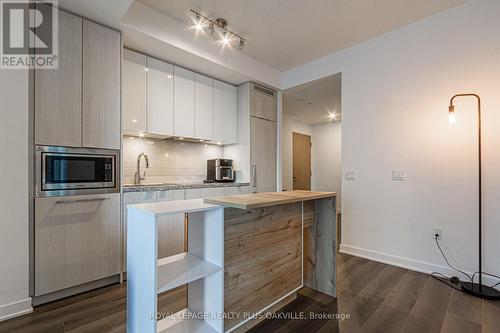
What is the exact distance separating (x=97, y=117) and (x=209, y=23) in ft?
5.36

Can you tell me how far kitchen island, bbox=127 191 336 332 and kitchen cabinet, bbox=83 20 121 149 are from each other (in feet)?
3.86

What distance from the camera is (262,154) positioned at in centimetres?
393

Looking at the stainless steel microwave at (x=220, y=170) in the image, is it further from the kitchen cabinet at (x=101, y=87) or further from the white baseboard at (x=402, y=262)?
the white baseboard at (x=402, y=262)

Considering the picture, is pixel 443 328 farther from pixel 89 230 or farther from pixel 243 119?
pixel 243 119

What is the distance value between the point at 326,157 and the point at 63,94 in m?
5.99

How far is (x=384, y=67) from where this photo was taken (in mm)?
2979

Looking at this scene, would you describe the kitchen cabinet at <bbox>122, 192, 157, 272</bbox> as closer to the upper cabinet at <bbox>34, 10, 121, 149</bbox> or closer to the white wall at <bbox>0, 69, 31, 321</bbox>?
the upper cabinet at <bbox>34, 10, 121, 149</bbox>

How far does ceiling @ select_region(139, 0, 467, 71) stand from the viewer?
2.42 metres

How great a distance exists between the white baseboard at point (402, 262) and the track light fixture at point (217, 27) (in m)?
3.13

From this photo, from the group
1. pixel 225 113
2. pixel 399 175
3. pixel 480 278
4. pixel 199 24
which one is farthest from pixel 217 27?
pixel 480 278

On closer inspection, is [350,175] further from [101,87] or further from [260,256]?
[101,87]

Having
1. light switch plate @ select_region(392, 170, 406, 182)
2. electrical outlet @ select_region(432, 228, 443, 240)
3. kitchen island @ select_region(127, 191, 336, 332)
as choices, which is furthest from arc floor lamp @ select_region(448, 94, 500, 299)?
kitchen island @ select_region(127, 191, 336, 332)

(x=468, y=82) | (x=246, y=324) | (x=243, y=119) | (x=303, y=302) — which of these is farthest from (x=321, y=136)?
(x=246, y=324)

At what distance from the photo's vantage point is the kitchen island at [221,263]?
1.29 m
